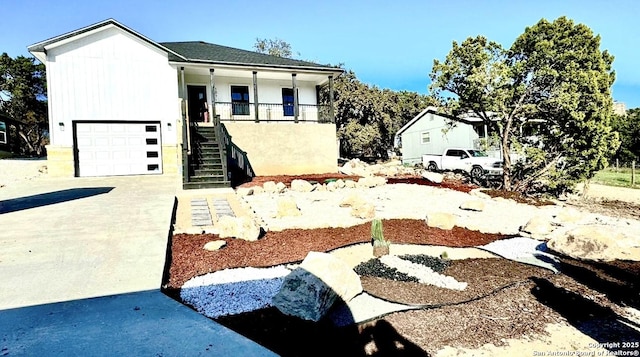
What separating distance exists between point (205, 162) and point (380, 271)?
365 inches

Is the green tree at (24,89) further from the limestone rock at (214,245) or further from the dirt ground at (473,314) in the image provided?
the dirt ground at (473,314)

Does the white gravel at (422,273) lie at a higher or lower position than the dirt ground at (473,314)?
higher

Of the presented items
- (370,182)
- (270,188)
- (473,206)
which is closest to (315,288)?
(473,206)

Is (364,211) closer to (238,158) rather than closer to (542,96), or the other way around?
(238,158)

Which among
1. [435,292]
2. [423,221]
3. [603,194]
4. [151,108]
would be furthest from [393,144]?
[435,292]

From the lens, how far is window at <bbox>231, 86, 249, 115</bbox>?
56.7 ft

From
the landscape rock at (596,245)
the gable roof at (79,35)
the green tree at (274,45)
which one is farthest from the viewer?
the green tree at (274,45)

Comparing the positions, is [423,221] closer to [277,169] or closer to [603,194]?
[277,169]

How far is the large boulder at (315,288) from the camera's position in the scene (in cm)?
372

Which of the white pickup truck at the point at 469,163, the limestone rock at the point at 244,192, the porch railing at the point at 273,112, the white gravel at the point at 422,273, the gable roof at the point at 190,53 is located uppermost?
the gable roof at the point at 190,53

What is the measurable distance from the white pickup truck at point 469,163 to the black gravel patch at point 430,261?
13.4 m

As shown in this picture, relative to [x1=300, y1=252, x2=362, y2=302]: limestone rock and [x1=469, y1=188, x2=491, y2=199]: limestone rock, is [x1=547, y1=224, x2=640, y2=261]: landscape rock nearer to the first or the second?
[x1=300, y1=252, x2=362, y2=302]: limestone rock

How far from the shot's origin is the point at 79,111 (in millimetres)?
14328

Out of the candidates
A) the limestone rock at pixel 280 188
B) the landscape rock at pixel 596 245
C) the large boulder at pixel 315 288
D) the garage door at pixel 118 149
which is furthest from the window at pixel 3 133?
the landscape rock at pixel 596 245
